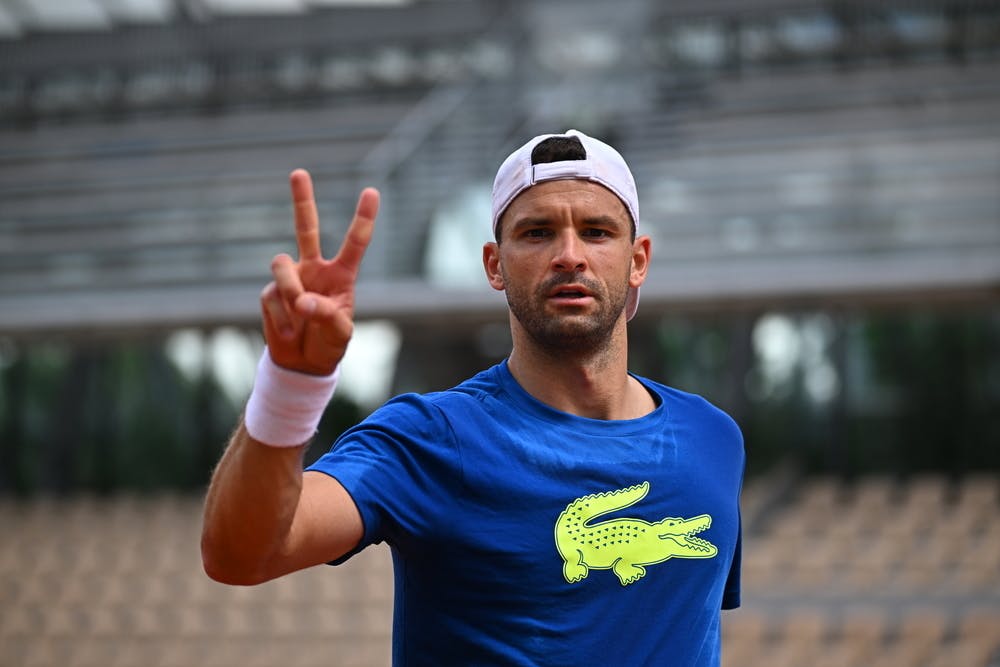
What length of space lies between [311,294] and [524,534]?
60 centimetres

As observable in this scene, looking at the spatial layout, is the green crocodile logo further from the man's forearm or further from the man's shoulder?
the man's forearm

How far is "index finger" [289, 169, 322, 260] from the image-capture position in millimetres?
1685

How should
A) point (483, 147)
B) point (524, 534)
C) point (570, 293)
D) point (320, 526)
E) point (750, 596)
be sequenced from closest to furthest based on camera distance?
point (320, 526) → point (524, 534) → point (570, 293) → point (750, 596) → point (483, 147)

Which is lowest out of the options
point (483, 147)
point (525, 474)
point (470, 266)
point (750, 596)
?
point (750, 596)

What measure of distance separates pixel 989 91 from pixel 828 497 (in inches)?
191

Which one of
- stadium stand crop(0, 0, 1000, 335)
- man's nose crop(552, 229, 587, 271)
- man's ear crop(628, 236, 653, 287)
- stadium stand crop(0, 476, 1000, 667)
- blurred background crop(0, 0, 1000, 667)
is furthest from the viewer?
stadium stand crop(0, 0, 1000, 335)

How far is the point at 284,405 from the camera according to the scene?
1728 millimetres

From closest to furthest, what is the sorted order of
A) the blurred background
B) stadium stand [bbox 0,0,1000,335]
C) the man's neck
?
1. the man's neck
2. the blurred background
3. stadium stand [bbox 0,0,1000,335]

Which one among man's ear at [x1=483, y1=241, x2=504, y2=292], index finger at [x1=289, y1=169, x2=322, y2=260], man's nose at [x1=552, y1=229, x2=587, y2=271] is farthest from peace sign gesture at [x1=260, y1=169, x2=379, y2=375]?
man's ear at [x1=483, y1=241, x2=504, y2=292]

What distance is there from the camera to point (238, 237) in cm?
1487

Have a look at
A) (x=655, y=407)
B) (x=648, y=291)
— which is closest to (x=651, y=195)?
(x=648, y=291)

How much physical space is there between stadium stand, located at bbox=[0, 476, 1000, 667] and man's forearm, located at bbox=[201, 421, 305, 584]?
28.2 feet

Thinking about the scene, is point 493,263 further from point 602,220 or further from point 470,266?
point 470,266

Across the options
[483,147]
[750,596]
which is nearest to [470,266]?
[483,147]
